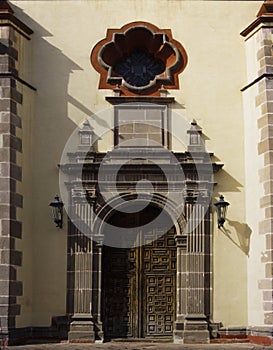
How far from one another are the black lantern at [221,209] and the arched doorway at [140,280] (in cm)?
94

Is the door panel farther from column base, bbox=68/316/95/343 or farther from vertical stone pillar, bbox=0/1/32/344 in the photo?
vertical stone pillar, bbox=0/1/32/344

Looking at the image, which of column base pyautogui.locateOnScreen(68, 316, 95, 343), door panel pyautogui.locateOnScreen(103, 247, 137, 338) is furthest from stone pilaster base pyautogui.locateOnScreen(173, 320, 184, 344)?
column base pyautogui.locateOnScreen(68, 316, 95, 343)

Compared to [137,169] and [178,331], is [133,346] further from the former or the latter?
[137,169]

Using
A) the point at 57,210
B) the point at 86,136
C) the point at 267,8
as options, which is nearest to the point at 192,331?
the point at 57,210

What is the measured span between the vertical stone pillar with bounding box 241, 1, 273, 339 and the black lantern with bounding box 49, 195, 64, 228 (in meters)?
3.44

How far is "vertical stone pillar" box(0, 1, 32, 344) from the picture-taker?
12938 mm

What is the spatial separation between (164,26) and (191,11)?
0.60 meters

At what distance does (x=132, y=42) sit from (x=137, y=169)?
2.56 metres

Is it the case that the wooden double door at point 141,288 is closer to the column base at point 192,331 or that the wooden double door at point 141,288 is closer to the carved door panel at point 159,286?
the carved door panel at point 159,286

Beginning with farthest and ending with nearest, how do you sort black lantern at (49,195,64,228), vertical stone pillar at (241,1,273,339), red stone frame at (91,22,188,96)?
1. red stone frame at (91,22,188,96)
2. black lantern at (49,195,64,228)
3. vertical stone pillar at (241,1,273,339)

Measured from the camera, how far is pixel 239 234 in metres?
13.9

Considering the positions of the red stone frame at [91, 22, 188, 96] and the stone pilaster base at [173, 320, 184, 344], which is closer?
the stone pilaster base at [173, 320, 184, 344]

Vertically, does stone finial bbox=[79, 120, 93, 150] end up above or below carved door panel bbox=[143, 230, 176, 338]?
above

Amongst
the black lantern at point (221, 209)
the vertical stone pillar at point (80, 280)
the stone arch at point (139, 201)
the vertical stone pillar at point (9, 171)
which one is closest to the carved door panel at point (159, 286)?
the stone arch at point (139, 201)
